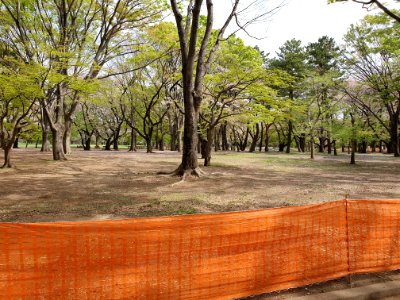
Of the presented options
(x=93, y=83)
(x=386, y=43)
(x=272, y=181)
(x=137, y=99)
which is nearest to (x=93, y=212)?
(x=272, y=181)

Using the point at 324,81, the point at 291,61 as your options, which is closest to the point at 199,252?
the point at 324,81

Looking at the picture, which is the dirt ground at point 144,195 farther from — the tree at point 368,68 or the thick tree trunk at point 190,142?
the tree at point 368,68

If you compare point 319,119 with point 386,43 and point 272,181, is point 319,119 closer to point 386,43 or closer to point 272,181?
point 386,43

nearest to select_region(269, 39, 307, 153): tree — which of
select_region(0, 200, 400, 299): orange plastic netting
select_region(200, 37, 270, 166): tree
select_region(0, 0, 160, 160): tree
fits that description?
select_region(200, 37, 270, 166): tree

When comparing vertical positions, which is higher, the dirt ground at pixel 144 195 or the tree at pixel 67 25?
the tree at pixel 67 25

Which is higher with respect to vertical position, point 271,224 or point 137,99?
point 137,99

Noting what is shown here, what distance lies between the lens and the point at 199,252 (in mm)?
3268

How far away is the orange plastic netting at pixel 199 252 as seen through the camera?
9.05ft

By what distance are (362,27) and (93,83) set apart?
2269cm

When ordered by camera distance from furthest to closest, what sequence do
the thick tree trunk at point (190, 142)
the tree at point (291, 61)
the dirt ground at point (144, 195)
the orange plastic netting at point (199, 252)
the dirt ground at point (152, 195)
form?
the tree at point (291, 61)
the thick tree trunk at point (190, 142)
the dirt ground at point (144, 195)
the dirt ground at point (152, 195)
the orange plastic netting at point (199, 252)

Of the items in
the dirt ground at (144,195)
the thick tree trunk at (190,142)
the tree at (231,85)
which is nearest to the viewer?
the dirt ground at (144,195)

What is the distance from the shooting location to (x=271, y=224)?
11.8 feet

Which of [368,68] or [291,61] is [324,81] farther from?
[291,61]

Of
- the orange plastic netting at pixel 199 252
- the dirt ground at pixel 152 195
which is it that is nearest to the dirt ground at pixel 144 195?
the dirt ground at pixel 152 195
